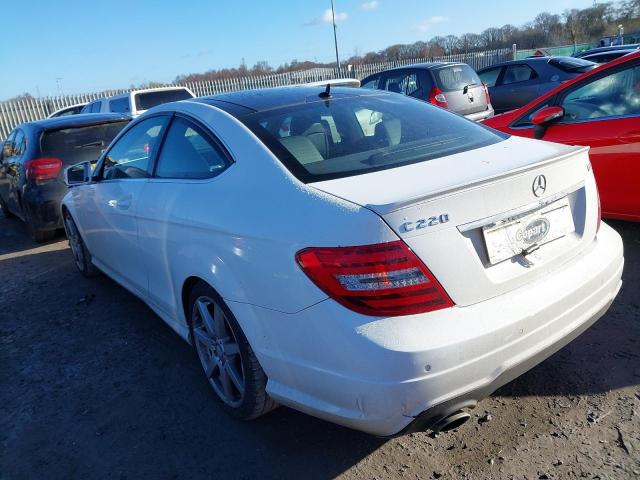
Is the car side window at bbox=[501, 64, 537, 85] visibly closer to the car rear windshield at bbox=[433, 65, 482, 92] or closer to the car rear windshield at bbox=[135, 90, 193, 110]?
the car rear windshield at bbox=[433, 65, 482, 92]

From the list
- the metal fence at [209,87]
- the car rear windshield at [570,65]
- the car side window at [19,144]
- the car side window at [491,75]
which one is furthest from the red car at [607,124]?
the metal fence at [209,87]

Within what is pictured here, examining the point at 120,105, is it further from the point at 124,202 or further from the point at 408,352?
the point at 408,352

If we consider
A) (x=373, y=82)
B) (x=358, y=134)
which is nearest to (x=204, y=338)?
(x=358, y=134)

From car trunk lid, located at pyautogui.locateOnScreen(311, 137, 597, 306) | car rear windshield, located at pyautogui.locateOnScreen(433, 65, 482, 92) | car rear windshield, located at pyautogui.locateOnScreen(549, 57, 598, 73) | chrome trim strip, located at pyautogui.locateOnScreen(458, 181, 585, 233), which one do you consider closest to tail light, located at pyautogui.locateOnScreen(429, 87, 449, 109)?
car rear windshield, located at pyautogui.locateOnScreen(433, 65, 482, 92)

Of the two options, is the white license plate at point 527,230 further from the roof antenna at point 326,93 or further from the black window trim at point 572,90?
the black window trim at point 572,90

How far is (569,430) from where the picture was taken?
2.34 metres

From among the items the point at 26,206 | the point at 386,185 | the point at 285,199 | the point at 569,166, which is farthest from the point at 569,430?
the point at 26,206

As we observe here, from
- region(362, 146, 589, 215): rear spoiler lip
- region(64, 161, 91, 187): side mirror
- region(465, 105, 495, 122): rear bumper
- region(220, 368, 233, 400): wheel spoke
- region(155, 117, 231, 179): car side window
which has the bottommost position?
region(220, 368, 233, 400): wheel spoke

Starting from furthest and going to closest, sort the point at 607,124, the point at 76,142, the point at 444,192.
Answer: the point at 76,142
the point at 607,124
the point at 444,192

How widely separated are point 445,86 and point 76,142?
636cm

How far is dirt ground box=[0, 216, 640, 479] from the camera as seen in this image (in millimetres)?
2248

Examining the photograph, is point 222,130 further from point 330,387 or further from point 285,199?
point 330,387

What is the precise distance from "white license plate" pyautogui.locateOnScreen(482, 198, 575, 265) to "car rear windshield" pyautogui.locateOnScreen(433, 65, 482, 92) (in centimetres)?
784

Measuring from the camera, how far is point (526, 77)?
38.3 feet
